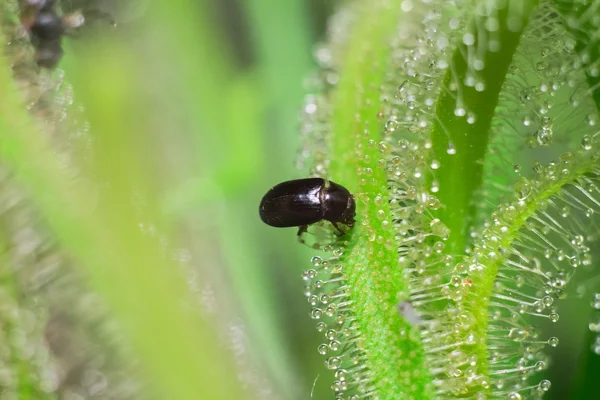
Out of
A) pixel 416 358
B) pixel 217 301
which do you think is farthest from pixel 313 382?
pixel 416 358

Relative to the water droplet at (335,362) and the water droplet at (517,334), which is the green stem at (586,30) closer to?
the water droplet at (517,334)

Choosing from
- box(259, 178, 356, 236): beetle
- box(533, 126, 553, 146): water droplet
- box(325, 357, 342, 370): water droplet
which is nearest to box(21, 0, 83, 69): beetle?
box(259, 178, 356, 236): beetle

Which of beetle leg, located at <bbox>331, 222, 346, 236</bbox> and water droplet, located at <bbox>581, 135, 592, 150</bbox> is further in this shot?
beetle leg, located at <bbox>331, 222, 346, 236</bbox>

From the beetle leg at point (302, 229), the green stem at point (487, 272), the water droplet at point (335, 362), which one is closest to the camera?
the green stem at point (487, 272)

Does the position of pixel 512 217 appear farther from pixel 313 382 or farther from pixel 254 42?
pixel 254 42

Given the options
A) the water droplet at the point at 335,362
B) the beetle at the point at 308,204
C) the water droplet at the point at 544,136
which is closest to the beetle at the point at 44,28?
the beetle at the point at 308,204

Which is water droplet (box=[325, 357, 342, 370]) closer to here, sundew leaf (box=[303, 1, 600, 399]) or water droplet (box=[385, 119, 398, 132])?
sundew leaf (box=[303, 1, 600, 399])

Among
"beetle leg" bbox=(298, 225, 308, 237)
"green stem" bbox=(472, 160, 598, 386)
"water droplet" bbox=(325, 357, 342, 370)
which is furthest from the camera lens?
"beetle leg" bbox=(298, 225, 308, 237)

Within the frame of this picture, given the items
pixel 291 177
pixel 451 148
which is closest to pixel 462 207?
pixel 451 148
